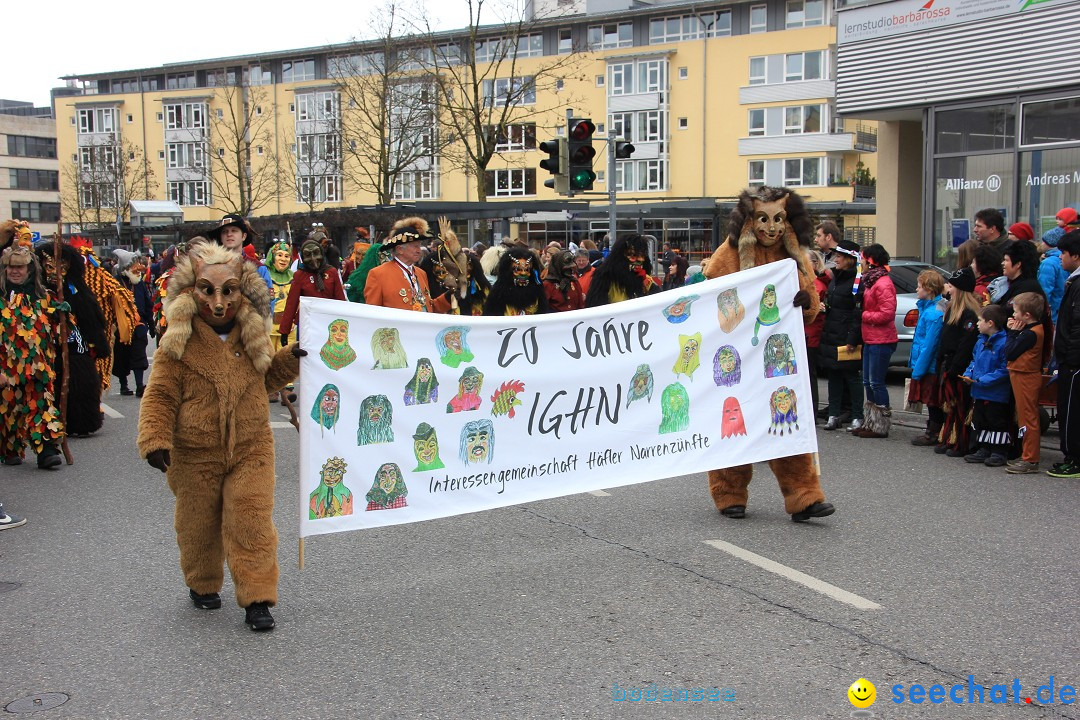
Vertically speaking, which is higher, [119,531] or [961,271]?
[961,271]

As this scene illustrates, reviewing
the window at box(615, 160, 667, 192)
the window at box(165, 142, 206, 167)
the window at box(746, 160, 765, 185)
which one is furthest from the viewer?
the window at box(165, 142, 206, 167)

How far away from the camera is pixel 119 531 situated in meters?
6.92

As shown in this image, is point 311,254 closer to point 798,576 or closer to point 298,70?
point 798,576

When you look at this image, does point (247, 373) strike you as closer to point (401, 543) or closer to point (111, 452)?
point (401, 543)

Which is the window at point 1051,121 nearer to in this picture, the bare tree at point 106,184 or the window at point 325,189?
the bare tree at point 106,184

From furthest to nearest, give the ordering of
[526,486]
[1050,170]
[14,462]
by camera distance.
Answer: [1050,170] → [14,462] → [526,486]

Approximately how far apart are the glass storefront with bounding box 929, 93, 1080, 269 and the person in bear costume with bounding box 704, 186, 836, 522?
1272 centimetres

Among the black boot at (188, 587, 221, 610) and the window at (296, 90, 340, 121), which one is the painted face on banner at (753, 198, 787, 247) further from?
the window at (296, 90, 340, 121)

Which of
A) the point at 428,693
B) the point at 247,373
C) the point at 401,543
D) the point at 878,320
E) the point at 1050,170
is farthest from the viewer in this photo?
the point at 1050,170

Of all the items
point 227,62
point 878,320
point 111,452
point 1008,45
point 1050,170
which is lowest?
point 111,452

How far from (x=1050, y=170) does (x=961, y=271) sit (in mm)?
9796

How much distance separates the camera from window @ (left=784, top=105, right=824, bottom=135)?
53.0m

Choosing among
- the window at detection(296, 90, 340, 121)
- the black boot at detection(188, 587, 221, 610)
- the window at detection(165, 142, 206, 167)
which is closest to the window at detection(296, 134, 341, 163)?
the window at detection(296, 90, 340, 121)

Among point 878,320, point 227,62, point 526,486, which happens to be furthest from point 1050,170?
→ point 227,62
